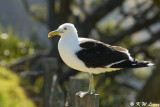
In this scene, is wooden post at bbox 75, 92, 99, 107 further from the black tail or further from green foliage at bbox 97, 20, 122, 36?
green foliage at bbox 97, 20, 122, 36

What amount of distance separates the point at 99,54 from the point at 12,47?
8477mm

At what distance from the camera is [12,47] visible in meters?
13.7

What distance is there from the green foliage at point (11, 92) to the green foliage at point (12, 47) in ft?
6.39

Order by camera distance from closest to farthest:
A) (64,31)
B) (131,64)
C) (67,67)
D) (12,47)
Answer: (131,64), (64,31), (67,67), (12,47)

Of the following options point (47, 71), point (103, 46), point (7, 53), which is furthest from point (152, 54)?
point (103, 46)

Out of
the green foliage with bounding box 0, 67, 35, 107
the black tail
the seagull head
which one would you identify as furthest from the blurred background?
the black tail

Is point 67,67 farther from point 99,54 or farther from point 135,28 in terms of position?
point 99,54

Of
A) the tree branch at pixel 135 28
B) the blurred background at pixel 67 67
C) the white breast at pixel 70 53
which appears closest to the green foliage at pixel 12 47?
the blurred background at pixel 67 67

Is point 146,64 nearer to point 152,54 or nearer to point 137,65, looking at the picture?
point 137,65

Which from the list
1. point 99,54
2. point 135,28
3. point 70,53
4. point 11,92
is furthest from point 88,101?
point 135,28

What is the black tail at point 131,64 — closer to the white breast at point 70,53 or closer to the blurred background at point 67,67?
the white breast at point 70,53

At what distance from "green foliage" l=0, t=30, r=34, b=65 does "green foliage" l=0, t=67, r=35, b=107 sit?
1.95 meters

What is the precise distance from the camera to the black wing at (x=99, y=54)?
5.41 metres

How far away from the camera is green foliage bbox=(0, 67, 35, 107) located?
812cm
